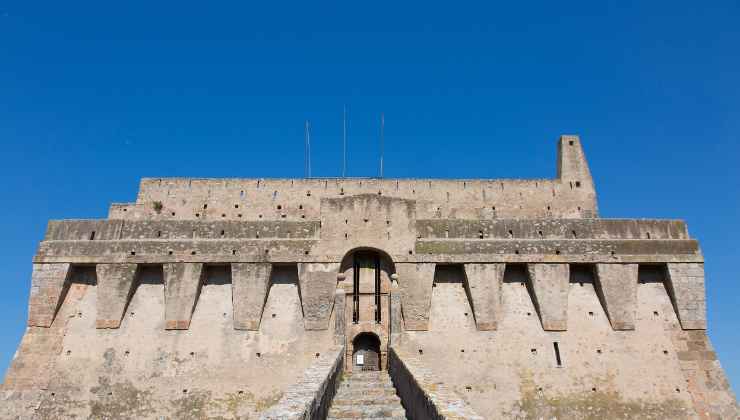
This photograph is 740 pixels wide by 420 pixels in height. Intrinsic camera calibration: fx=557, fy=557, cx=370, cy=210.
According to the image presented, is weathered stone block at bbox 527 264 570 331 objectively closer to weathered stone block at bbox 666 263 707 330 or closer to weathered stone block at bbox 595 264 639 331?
weathered stone block at bbox 595 264 639 331

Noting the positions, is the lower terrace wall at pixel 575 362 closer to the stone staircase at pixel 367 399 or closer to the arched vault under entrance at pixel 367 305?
the arched vault under entrance at pixel 367 305

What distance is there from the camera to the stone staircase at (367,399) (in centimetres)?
1418

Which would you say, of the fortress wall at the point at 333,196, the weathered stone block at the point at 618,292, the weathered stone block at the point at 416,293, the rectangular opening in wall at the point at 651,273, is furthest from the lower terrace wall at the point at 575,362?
the fortress wall at the point at 333,196

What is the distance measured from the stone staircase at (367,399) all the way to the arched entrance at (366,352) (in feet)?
3.85

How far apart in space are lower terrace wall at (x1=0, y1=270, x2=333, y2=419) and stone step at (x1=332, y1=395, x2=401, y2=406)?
5005 mm

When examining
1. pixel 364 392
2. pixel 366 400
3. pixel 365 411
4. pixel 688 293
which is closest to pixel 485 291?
pixel 364 392

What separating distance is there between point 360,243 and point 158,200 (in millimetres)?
12610

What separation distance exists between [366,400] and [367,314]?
656 centimetres

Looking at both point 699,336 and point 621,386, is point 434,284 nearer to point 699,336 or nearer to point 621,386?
point 621,386

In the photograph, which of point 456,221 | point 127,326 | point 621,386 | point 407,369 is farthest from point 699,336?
point 127,326

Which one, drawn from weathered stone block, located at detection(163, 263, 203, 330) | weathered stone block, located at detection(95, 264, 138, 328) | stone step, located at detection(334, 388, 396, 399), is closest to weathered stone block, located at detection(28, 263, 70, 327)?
weathered stone block, located at detection(95, 264, 138, 328)

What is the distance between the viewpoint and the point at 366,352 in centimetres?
2183

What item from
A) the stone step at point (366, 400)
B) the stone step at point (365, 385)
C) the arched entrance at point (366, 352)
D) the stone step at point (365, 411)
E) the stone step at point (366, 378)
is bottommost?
the stone step at point (365, 411)

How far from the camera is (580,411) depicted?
20.2 metres
